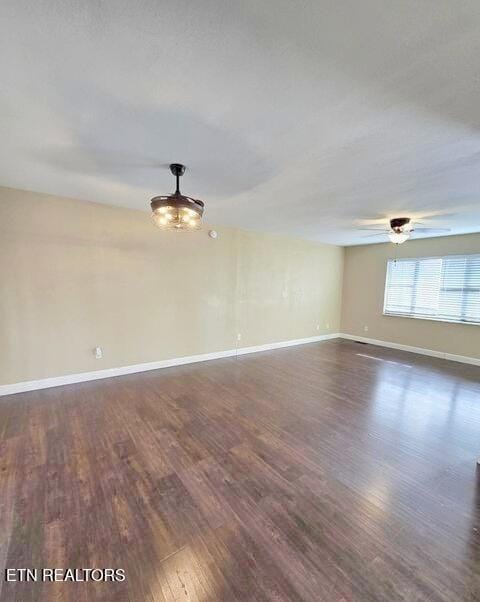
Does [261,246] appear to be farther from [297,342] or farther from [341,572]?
[341,572]

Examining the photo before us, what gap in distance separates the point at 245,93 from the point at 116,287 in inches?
122

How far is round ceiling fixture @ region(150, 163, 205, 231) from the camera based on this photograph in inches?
80.0

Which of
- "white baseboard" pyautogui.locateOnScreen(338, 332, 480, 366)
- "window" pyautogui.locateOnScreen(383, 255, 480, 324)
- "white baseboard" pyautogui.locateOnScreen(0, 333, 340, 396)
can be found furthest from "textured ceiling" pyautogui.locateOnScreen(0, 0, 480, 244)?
"white baseboard" pyautogui.locateOnScreen(338, 332, 480, 366)

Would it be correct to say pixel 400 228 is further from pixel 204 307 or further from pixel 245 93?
pixel 204 307

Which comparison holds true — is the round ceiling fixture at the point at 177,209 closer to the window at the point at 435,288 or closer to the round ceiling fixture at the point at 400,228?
the round ceiling fixture at the point at 400,228

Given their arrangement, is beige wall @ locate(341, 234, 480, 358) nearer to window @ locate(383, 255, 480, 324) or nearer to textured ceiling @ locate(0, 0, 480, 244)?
window @ locate(383, 255, 480, 324)

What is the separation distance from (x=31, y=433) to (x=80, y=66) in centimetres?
289

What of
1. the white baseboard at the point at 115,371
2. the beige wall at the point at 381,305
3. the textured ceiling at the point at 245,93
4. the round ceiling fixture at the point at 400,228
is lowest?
the white baseboard at the point at 115,371

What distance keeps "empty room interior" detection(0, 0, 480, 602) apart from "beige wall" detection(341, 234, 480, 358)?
933 mm

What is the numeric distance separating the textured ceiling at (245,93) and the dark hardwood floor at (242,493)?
2.48 meters

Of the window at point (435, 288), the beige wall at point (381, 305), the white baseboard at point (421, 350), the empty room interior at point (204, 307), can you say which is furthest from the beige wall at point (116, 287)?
the window at point (435, 288)

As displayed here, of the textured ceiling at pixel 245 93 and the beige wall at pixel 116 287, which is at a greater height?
the textured ceiling at pixel 245 93

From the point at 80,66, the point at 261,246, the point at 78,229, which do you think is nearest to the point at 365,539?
the point at 80,66

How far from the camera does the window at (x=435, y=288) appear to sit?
474 cm
